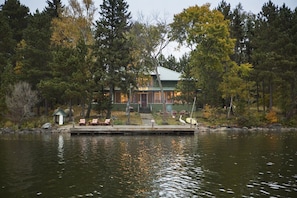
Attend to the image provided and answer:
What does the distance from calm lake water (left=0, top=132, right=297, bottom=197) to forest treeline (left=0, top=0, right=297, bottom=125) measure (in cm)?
1561

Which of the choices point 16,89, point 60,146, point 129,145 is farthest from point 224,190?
point 16,89

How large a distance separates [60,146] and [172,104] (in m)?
27.1

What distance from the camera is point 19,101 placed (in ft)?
122

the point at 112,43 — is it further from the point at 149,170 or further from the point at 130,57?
the point at 149,170

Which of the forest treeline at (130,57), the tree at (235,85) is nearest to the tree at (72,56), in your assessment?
the forest treeline at (130,57)

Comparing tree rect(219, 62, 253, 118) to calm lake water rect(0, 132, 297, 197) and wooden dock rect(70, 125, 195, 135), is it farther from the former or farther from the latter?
calm lake water rect(0, 132, 297, 197)

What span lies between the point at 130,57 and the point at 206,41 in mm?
10323

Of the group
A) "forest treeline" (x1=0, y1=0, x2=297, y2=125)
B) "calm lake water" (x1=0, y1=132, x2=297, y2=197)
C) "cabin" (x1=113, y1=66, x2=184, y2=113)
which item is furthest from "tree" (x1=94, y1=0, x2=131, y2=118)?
"calm lake water" (x1=0, y1=132, x2=297, y2=197)

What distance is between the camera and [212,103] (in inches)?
1750

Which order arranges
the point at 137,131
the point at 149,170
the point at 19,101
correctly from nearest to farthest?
the point at 149,170
the point at 137,131
the point at 19,101

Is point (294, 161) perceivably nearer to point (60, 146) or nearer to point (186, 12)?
point (60, 146)

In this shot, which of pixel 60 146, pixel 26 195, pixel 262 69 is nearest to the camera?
pixel 26 195

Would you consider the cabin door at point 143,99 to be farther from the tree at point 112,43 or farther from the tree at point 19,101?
the tree at point 19,101

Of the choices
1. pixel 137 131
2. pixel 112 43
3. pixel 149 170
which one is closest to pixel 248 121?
pixel 137 131
